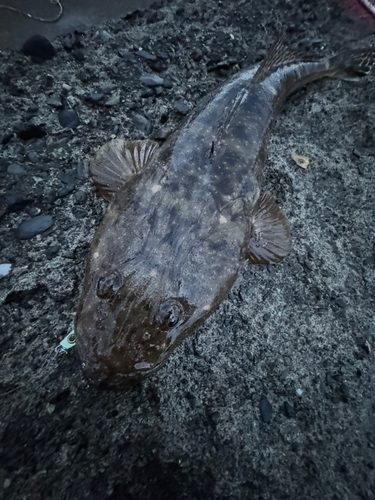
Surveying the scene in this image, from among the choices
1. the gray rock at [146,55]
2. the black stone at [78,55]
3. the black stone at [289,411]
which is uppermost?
the gray rock at [146,55]

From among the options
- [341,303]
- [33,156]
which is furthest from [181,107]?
[341,303]

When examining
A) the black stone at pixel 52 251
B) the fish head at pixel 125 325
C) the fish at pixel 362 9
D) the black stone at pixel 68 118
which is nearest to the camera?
the fish head at pixel 125 325

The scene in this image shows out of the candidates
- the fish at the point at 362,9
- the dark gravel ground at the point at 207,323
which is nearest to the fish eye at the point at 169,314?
the dark gravel ground at the point at 207,323

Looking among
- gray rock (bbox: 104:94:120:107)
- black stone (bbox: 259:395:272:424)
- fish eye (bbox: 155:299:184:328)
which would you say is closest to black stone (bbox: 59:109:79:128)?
gray rock (bbox: 104:94:120:107)

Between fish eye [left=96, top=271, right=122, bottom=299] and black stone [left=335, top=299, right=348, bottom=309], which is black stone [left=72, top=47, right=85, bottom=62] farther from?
black stone [left=335, top=299, right=348, bottom=309]

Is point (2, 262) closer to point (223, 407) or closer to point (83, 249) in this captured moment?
point (83, 249)

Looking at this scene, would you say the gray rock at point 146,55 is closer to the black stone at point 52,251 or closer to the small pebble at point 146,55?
the small pebble at point 146,55
